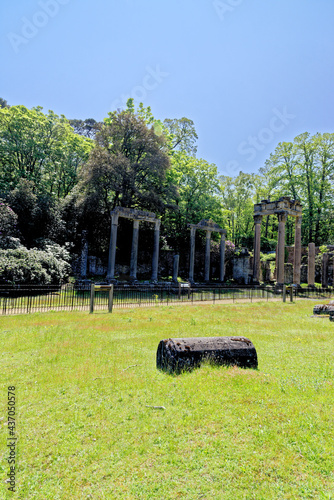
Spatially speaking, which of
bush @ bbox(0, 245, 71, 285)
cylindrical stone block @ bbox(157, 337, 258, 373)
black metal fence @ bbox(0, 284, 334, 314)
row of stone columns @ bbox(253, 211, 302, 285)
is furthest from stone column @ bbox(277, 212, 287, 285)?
cylindrical stone block @ bbox(157, 337, 258, 373)

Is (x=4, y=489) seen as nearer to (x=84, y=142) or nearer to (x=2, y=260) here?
(x=2, y=260)

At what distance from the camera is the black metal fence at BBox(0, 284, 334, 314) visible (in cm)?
1496

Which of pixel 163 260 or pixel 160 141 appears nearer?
pixel 160 141

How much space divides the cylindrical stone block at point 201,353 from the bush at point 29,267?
15.8 m

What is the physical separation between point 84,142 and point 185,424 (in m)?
35.1

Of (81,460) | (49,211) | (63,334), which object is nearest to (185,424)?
(81,460)

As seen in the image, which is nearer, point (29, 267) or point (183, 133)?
point (29, 267)

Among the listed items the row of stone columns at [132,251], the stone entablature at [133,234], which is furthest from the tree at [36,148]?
the row of stone columns at [132,251]

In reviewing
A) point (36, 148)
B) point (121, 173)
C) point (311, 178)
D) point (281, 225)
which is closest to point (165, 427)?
point (121, 173)

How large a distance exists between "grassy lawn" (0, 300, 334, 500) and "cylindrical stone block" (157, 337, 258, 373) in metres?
0.22

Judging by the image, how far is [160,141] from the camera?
3133cm

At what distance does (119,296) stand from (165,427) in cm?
1696

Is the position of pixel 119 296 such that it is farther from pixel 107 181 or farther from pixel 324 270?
pixel 324 270

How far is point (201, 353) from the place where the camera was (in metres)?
5.65
